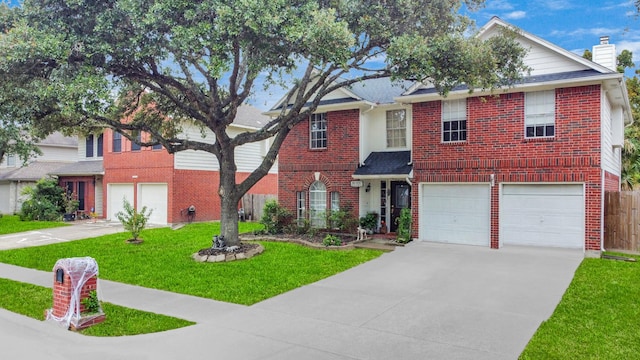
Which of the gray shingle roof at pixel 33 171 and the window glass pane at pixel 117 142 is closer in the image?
the window glass pane at pixel 117 142

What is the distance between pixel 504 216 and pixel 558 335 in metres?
7.51

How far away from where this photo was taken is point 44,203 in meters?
24.4

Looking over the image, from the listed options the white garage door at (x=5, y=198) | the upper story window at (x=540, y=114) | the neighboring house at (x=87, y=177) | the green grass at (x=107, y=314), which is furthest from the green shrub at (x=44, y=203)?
the upper story window at (x=540, y=114)

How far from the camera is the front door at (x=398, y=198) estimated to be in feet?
51.8

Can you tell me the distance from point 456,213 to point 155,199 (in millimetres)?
15312

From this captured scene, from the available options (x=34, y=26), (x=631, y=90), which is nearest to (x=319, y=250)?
(x=34, y=26)

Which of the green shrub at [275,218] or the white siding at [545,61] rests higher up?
the white siding at [545,61]

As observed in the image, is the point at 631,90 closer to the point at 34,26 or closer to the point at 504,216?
the point at 504,216

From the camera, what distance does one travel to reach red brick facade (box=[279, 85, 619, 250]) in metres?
11.9

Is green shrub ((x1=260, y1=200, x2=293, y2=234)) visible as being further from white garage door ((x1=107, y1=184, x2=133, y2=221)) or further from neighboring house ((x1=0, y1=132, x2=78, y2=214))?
neighboring house ((x1=0, y1=132, x2=78, y2=214))

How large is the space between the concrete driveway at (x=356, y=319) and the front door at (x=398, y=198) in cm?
502

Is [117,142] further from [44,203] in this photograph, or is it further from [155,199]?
[44,203]

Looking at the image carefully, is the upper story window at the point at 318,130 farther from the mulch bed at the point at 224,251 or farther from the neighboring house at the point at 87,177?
the neighboring house at the point at 87,177

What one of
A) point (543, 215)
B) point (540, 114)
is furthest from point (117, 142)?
point (543, 215)
